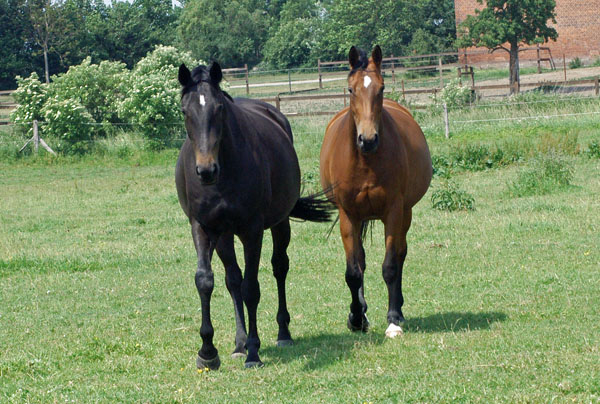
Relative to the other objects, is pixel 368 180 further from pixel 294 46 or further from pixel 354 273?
pixel 294 46

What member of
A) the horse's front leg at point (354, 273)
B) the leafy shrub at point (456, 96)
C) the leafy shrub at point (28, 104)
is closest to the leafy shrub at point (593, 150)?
the leafy shrub at point (456, 96)

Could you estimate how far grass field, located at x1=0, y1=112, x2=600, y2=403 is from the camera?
202 inches

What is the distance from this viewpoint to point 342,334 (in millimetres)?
6816

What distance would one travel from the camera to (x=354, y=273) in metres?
6.79

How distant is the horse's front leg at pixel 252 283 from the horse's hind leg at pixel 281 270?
2.02 ft

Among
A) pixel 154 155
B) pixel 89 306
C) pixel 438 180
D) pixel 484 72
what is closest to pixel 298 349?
pixel 89 306

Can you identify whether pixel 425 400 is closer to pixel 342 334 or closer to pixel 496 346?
pixel 496 346

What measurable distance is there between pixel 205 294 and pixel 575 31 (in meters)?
46.5

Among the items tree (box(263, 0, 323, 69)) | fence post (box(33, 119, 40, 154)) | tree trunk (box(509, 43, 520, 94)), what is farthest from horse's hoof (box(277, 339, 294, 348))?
tree (box(263, 0, 323, 69))

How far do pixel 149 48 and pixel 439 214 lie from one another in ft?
166

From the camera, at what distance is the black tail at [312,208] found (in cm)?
746

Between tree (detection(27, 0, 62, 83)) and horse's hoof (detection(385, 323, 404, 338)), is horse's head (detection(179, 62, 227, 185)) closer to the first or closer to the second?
horse's hoof (detection(385, 323, 404, 338))

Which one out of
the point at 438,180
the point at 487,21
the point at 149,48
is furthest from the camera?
the point at 149,48

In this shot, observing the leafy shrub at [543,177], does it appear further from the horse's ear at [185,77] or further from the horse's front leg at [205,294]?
the horse's ear at [185,77]
